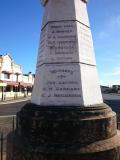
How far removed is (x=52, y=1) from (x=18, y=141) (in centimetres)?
284

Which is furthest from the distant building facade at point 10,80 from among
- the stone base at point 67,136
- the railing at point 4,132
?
the stone base at point 67,136

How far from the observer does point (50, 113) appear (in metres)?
4.94

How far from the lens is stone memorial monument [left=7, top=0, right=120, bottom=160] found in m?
4.73

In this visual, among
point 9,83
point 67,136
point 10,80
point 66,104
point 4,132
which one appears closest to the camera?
point 67,136

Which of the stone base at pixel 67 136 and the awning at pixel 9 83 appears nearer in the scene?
the stone base at pixel 67 136

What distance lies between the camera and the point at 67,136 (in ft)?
15.5

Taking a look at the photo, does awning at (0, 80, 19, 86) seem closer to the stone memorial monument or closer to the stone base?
the stone memorial monument

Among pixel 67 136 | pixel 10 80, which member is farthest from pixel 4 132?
pixel 10 80

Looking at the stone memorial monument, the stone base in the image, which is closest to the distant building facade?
the stone memorial monument

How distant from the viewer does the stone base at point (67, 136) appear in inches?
182

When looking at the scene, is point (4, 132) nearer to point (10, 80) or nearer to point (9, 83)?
point (9, 83)

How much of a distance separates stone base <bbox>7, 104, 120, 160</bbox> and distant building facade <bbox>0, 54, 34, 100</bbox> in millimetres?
42315

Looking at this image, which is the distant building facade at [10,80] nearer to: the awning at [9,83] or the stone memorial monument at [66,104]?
the awning at [9,83]

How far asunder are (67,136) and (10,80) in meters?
48.8
